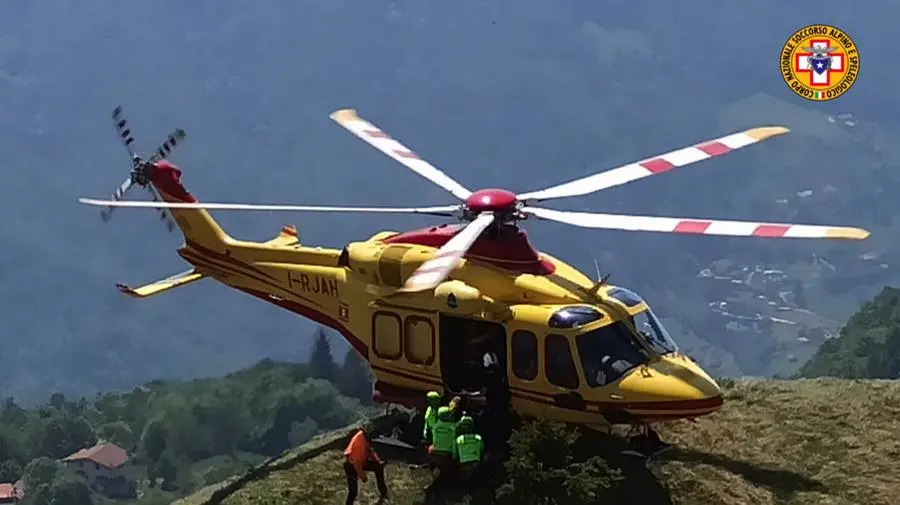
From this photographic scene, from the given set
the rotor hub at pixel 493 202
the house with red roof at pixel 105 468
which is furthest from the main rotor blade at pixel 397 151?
the house with red roof at pixel 105 468

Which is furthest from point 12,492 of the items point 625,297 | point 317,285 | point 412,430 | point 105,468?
point 625,297

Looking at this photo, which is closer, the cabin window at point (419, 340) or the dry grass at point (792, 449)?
the dry grass at point (792, 449)

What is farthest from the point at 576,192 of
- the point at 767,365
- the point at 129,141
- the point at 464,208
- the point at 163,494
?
the point at 767,365

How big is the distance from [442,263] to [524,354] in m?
3.09

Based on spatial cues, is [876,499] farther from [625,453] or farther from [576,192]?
[576,192]

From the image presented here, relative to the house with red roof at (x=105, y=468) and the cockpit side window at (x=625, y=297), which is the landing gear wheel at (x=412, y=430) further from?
the house with red roof at (x=105, y=468)

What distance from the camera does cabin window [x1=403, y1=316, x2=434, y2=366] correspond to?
18188 mm

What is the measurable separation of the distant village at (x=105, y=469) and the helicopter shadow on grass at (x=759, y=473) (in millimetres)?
81609

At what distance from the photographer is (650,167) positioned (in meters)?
18.2

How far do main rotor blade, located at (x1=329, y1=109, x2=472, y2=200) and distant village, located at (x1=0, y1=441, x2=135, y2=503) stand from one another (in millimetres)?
77278

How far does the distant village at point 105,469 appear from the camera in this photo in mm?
94188

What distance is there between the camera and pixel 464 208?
17.7 m

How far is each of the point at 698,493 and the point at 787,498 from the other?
4.12ft

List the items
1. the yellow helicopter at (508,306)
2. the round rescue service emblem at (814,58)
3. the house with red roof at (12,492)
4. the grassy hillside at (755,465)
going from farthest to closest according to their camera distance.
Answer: the house with red roof at (12,492) < the round rescue service emblem at (814,58) < the grassy hillside at (755,465) < the yellow helicopter at (508,306)
